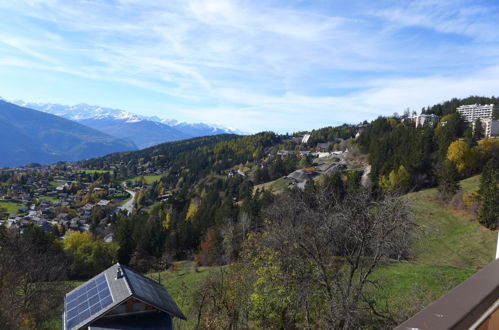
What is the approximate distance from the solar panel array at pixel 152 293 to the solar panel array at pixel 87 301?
125 cm

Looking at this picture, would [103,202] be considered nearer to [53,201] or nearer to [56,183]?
[53,201]

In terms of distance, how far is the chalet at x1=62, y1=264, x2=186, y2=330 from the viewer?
47.7 feet

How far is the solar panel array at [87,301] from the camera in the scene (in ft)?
48.2

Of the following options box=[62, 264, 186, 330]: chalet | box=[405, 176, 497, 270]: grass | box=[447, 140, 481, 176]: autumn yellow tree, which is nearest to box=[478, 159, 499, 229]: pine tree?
box=[405, 176, 497, 270]: grass

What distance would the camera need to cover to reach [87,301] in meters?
15.9

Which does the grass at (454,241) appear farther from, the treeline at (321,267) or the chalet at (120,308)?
the chalet at (120,308)

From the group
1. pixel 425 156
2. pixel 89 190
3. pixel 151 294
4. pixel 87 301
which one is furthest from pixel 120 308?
pixel 89 190

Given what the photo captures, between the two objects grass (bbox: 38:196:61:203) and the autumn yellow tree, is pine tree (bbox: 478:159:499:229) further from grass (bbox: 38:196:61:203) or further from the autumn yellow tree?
grass (bbox: 38:196:61:203)

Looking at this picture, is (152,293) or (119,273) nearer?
(152,293)

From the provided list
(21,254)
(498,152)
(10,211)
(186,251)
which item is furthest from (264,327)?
(10,211)

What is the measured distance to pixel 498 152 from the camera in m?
49.6

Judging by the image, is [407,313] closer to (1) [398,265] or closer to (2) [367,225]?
(2) [367,225]

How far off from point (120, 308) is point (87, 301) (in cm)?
217

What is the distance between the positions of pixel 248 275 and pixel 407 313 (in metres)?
7.20
